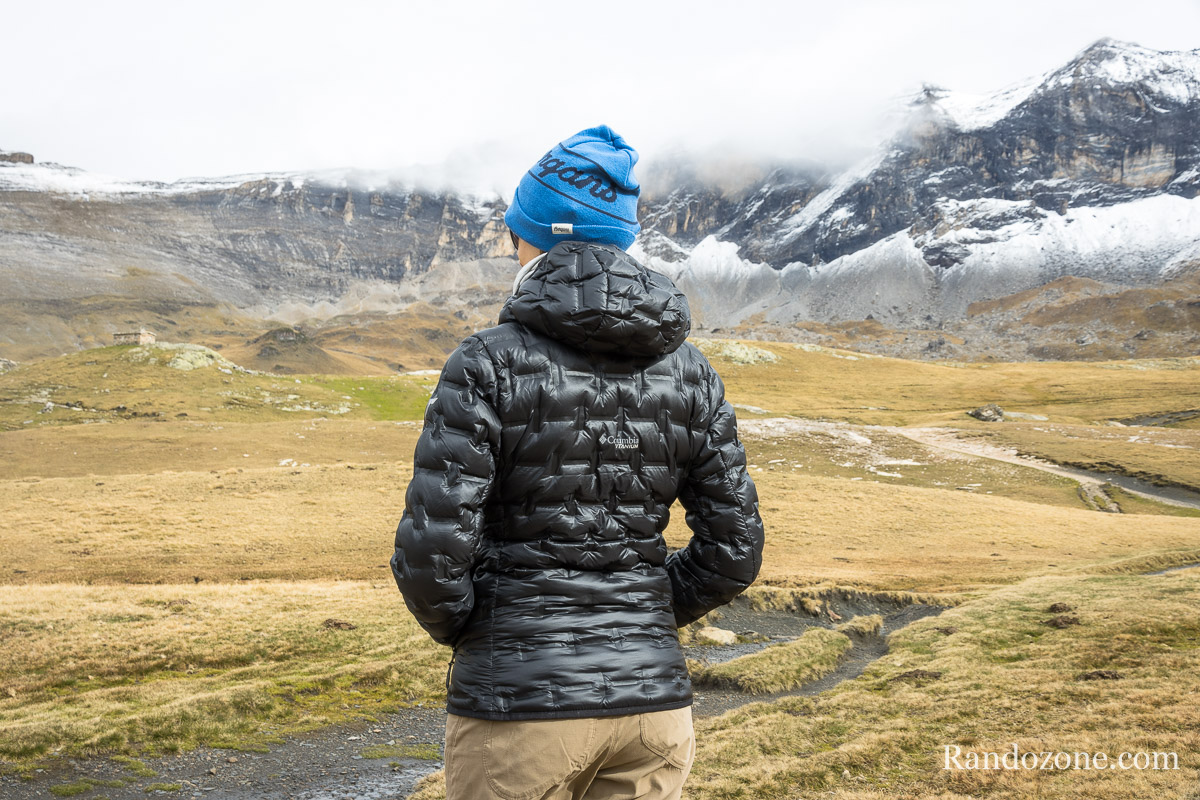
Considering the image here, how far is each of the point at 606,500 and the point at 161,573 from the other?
25.9 m

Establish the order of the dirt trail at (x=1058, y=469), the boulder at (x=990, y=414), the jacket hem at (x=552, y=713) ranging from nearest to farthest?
the jacket hem at (x=552, y=713) < the dirt trail at (x=1058, y=469) < the boulder at (x=990, y=414)

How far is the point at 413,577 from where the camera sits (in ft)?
9.99

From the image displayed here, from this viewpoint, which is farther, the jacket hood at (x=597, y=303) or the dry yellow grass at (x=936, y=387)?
the dry yellow grass at (x=936, y=387)

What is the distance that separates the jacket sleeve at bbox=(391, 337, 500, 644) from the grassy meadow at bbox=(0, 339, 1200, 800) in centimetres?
757

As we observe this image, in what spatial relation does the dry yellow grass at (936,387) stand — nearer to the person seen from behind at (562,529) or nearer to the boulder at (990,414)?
the boulder at (990,414)

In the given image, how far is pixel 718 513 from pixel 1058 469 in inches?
2435

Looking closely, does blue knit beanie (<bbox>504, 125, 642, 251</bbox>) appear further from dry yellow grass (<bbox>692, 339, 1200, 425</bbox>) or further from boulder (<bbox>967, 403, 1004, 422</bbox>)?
boulder (<bbox>967, 403, 1004, 422</bbox>)

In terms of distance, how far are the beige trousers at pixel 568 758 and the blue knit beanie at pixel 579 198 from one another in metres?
2.17

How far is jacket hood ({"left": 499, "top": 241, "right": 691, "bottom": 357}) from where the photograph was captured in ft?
10.3

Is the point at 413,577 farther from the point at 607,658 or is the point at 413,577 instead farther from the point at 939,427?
the point at 939,427

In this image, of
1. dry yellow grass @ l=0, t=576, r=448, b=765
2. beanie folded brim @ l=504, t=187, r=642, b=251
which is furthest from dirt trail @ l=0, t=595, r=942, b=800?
beanie folded brim @ l=504, t=187, r=642, b=251

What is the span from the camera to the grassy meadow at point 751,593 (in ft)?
33.6

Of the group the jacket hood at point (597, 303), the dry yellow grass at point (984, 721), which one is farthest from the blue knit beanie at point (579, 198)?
the dry yellow grass at point (984, 721)

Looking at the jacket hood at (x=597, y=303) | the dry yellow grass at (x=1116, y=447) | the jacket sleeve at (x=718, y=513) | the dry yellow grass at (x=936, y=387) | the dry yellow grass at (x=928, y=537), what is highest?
the jacket hood at (x=597, y=303)
